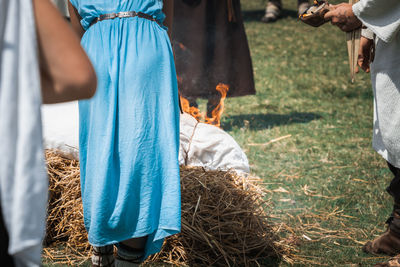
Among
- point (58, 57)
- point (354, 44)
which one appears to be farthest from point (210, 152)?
point (58, 57)

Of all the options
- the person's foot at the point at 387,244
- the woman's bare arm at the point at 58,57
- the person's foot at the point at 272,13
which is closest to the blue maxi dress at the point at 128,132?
the woman's bare arm at the point at 58,57

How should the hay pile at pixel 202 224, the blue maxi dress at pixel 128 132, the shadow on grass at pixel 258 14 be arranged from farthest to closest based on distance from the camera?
the shadow on grass at pixel 258 14 < the hay pile at pixel 202 224 < the blue maxi dress at pixel 128 132

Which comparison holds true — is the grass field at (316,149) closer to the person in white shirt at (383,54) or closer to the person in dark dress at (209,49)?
the person in dark dress at (209,49)

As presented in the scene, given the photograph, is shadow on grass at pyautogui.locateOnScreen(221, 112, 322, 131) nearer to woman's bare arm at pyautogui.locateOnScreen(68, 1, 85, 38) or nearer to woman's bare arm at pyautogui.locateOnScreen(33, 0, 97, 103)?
woman's bare arm at pyautogui.locateOnScreen(68, 1, 85, 38)

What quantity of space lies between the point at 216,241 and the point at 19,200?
201 centimetres

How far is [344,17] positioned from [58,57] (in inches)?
76.6

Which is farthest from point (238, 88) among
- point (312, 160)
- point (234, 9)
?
point (312, 160)

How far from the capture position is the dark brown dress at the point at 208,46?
18.0 feet

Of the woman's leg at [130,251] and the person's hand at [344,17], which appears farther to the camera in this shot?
the person's hand at [344,17]

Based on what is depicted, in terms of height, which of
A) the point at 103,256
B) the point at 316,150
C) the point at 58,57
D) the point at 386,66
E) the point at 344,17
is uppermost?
the point at 344,17

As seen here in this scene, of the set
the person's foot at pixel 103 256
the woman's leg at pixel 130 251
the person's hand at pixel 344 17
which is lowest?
the person's foot at pixel 103 256

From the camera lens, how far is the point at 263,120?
6043mm

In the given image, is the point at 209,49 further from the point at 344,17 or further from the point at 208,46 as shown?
the point at 344,17

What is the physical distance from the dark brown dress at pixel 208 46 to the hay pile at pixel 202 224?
2.49m
